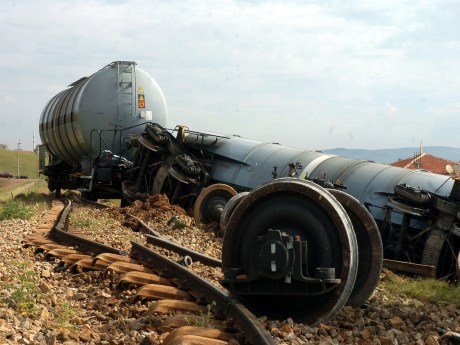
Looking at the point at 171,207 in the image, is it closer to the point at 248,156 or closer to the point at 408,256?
the point at 248,156

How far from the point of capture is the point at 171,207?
14906 millimetres

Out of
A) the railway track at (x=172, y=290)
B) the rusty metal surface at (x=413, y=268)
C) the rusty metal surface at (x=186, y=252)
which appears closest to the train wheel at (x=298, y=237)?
the railway track at (x=172, y=290)

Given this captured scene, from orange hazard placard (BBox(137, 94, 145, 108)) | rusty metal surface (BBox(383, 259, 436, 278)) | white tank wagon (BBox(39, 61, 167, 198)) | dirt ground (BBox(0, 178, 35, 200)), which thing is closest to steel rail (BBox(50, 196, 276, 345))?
rusty metal surface (BBox(383, 259, 436, 278))

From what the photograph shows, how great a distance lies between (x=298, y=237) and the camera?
498cm

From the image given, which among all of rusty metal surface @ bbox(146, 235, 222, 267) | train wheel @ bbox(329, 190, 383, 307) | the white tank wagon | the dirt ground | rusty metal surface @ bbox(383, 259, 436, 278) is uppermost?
the white tank wagon

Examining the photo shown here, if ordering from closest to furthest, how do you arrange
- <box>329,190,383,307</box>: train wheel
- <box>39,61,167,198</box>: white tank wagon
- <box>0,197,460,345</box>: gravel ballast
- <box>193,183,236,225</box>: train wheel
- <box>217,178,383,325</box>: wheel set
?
<box>0,197,460,345</box>: gravel ballast, <box>217,178,383,325</box>: wheel set, <box>329,190,383,307</box>: train wheel, <box>193,183,236,225</box>: train wheel, <box>39,61,167,198</box>: white tank wagon

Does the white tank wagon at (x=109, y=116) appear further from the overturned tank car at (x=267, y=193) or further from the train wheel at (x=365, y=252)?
the train wheel at (x=365, y=252)

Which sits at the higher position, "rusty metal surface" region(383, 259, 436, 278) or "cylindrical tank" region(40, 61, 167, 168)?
"cylindrical tank" region(40, 61, 167, 168)

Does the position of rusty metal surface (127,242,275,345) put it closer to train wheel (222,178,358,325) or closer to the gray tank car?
train wheel (222,178,358,325)

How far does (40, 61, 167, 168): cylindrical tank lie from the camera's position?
1922 cm

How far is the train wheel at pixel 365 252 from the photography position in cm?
561

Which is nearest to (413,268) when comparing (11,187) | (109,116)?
(109,116)

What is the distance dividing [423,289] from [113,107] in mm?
13303

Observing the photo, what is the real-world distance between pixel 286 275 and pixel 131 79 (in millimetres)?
15347
